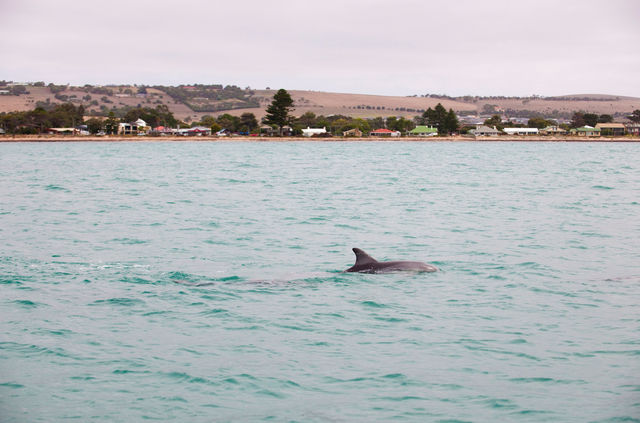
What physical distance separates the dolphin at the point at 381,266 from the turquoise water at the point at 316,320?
476 millimetres

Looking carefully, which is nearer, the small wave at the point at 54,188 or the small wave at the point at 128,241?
the small wave at the point at 128,241

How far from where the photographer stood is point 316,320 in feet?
55.1

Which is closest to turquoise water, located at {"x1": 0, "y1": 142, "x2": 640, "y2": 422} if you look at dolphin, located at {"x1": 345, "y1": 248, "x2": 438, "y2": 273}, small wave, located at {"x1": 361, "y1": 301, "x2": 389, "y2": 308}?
small wave, located at {"x1": 361, "y1": 301, "x2": 389, "y2": 308}

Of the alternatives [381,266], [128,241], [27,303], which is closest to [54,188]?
[128,241]

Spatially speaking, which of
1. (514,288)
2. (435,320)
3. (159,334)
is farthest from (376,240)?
(159,334)

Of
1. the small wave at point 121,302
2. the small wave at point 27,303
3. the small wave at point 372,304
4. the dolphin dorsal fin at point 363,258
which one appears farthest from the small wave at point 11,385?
the dolphin dorsal fin at point 363,258

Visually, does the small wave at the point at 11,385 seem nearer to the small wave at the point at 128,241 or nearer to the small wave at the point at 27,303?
the small wave at the point at 27,303

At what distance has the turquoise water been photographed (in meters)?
12.3

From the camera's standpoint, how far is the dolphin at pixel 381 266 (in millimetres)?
21562

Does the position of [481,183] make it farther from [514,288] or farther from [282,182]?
[514,288]

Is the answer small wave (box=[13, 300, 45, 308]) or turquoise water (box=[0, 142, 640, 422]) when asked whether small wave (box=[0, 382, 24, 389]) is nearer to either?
turquoise water (box=[0, 142, 640, 422])

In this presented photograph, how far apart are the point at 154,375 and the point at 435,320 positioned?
22.5 feet

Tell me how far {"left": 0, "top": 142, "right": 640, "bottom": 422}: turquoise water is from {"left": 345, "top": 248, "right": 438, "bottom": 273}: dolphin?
1.56 ft

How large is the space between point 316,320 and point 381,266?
562 centimetres
